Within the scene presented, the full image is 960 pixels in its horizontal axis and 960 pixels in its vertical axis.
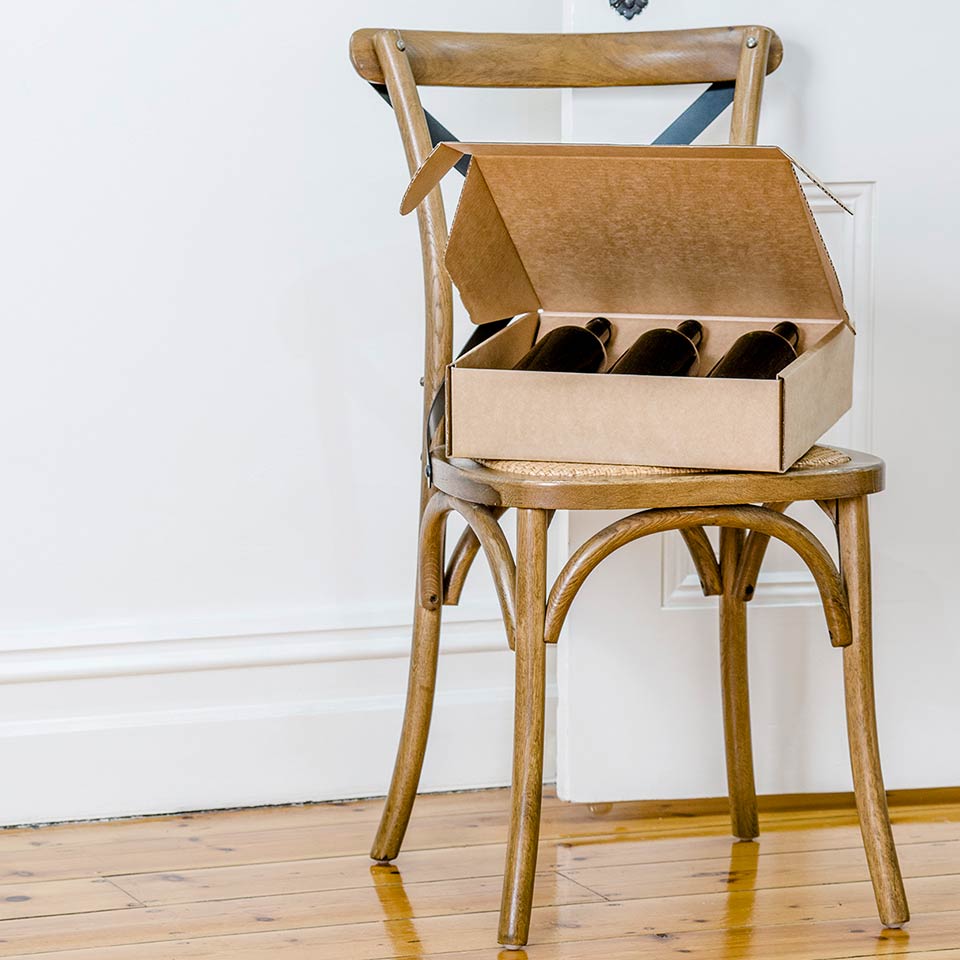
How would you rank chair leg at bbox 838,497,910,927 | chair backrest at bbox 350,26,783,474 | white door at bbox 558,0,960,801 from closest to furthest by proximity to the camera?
chair leg at bbox 838,497,910,927 → chair backrest at bbox 350,26,783,474 → white door at bbox 558,0,960,801

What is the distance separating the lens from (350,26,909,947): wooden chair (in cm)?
113

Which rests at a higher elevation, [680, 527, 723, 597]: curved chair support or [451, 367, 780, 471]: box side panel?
[451, 367, 780, 471]: box side panel

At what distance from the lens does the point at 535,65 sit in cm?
139

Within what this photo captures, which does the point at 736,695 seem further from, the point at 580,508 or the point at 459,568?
the point at 580,508

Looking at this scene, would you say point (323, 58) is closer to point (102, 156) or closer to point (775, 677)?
point (102, 156)

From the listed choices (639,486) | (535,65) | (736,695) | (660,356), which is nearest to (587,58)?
(535,65)

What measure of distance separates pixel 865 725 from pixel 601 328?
44 cm

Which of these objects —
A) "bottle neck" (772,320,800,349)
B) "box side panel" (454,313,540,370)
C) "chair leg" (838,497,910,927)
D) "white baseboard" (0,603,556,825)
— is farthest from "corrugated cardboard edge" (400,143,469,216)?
"white baseboard" (0,603,556,825)

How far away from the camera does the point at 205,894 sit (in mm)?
1329

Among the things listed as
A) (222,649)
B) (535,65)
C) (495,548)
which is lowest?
(222,649)

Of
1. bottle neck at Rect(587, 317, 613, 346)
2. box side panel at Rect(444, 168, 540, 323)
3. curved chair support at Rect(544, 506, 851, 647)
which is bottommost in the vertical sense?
curved chair support at Rect(544, 506, 851, 647)

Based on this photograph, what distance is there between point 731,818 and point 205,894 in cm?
58

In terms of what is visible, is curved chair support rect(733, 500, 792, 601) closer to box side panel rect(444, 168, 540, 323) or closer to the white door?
the white door

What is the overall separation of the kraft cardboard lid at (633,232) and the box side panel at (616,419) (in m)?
0.14
